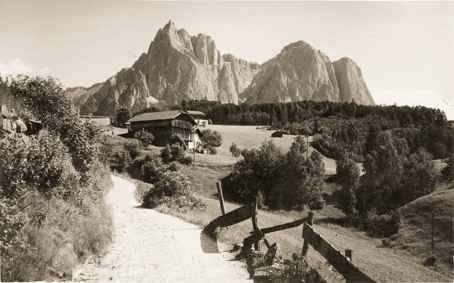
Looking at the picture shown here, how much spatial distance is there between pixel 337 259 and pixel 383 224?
53612mm

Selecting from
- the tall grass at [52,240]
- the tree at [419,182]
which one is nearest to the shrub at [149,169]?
the tall grass at [52,240]

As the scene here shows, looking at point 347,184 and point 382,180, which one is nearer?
point 347,184

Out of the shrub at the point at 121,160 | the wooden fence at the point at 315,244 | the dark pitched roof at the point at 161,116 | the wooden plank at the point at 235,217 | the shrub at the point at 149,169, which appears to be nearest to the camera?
the wooden fence at the point at 315,244

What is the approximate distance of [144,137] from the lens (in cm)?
8219

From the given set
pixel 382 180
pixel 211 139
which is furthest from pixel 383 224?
pixel 211 139

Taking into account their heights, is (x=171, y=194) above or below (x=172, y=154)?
above

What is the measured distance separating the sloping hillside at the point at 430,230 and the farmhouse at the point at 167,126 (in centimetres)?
5548

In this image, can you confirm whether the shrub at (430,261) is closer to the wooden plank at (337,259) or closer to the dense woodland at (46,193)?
the wooden plank at (337,259)

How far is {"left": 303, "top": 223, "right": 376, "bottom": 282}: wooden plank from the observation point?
758 cm

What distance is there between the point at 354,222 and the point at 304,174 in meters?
12.7

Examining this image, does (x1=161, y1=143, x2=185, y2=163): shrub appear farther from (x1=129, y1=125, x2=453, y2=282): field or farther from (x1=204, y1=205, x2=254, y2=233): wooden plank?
(x1=204, y1=205, x2=254, y2=233): wooden plank

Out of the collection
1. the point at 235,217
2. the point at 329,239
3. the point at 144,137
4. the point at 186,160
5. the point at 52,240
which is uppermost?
the point at 144,137

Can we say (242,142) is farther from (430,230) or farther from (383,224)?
(430,230)

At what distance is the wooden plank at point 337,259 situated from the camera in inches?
298
